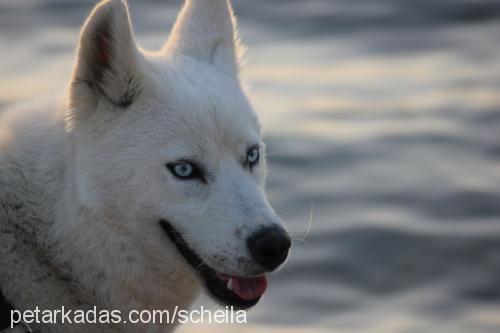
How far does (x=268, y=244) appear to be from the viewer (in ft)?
15.7

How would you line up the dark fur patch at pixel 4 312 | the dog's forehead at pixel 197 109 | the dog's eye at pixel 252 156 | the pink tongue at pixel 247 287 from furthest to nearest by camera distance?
the dog's eye at pixel 252 156, the pink tongue at pixel 247 287, the dog's forehead at pixel 197 109, the dark fur patch at pixel 4 312

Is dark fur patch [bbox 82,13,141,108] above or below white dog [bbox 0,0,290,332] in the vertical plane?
above

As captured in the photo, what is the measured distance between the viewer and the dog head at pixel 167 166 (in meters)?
4.81

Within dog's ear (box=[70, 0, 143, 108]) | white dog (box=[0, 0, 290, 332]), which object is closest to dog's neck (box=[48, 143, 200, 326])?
white dog (box=[0, 0, 290, 332])

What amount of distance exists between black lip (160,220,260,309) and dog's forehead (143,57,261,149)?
43 centimetres

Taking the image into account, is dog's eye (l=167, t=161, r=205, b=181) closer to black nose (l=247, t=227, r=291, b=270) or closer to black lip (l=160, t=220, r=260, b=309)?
black lip (l=160, t=220, r=260, b=309)

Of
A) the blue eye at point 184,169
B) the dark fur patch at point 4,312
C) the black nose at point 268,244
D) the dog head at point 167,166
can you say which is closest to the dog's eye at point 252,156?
the dog head at point 167,166

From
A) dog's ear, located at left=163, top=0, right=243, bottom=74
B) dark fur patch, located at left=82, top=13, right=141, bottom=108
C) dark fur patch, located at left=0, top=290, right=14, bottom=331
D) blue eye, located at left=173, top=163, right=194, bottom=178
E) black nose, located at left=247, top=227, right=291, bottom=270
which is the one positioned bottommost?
dark fur patch, located at left=0, top=290, right=14, bottom=331

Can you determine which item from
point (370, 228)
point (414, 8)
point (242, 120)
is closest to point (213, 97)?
point (242, 120)

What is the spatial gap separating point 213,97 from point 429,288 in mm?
3593

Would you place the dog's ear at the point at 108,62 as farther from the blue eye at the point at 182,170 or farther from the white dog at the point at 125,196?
the blue eye at the point at 182,170

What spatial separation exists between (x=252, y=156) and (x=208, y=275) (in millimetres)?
611

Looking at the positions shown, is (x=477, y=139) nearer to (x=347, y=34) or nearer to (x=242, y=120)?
(x=347, y=34)

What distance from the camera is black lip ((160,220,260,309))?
4.89m
